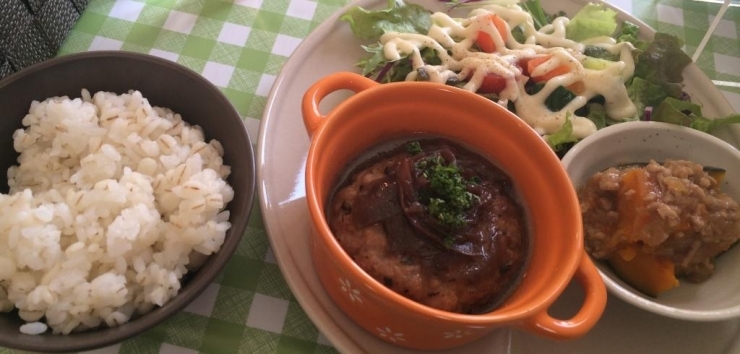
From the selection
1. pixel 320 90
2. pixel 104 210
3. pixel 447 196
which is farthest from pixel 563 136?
pixel 104 210

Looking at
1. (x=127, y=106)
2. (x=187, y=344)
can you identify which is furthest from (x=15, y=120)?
(x=187, y=344)

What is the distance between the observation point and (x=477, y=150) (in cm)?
113

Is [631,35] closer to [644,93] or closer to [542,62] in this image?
[644,93]

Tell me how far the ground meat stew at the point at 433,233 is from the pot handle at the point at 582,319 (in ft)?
0.41

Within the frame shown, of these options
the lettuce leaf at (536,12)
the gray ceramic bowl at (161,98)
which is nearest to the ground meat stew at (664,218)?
the lettuce leaf at (536,12)

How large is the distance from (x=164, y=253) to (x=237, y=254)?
201 mm

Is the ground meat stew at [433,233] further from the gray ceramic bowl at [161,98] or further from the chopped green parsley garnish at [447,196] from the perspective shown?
the gray ceramic bowl at [161,98]

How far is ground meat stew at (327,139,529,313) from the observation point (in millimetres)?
939

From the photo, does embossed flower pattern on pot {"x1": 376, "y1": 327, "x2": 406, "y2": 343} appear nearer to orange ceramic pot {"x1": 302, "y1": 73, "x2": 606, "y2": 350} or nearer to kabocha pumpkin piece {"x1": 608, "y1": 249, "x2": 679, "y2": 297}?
orange ceramic pot {"x1": 302, "y1": 73, "x2": 606, "y2": 350}

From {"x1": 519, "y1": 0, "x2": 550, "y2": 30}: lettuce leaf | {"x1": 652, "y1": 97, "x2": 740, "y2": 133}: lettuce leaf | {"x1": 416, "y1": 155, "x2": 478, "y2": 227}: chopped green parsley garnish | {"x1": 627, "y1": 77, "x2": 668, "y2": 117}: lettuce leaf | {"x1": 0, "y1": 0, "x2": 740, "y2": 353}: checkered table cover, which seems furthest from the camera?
{"x1": 519, "y1": 0, "x2": 550, "y2": 30}: lettuce leaf

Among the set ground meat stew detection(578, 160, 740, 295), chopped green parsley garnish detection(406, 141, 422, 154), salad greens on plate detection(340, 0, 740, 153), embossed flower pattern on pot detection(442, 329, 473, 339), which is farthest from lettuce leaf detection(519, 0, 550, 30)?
embossed flower pattern on pot detection(442, 329, 473, 339)

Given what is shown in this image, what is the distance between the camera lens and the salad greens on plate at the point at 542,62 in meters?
1.35

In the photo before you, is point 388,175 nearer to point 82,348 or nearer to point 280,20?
point 82,348

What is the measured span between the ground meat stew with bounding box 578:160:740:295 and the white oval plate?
0.36 ft
